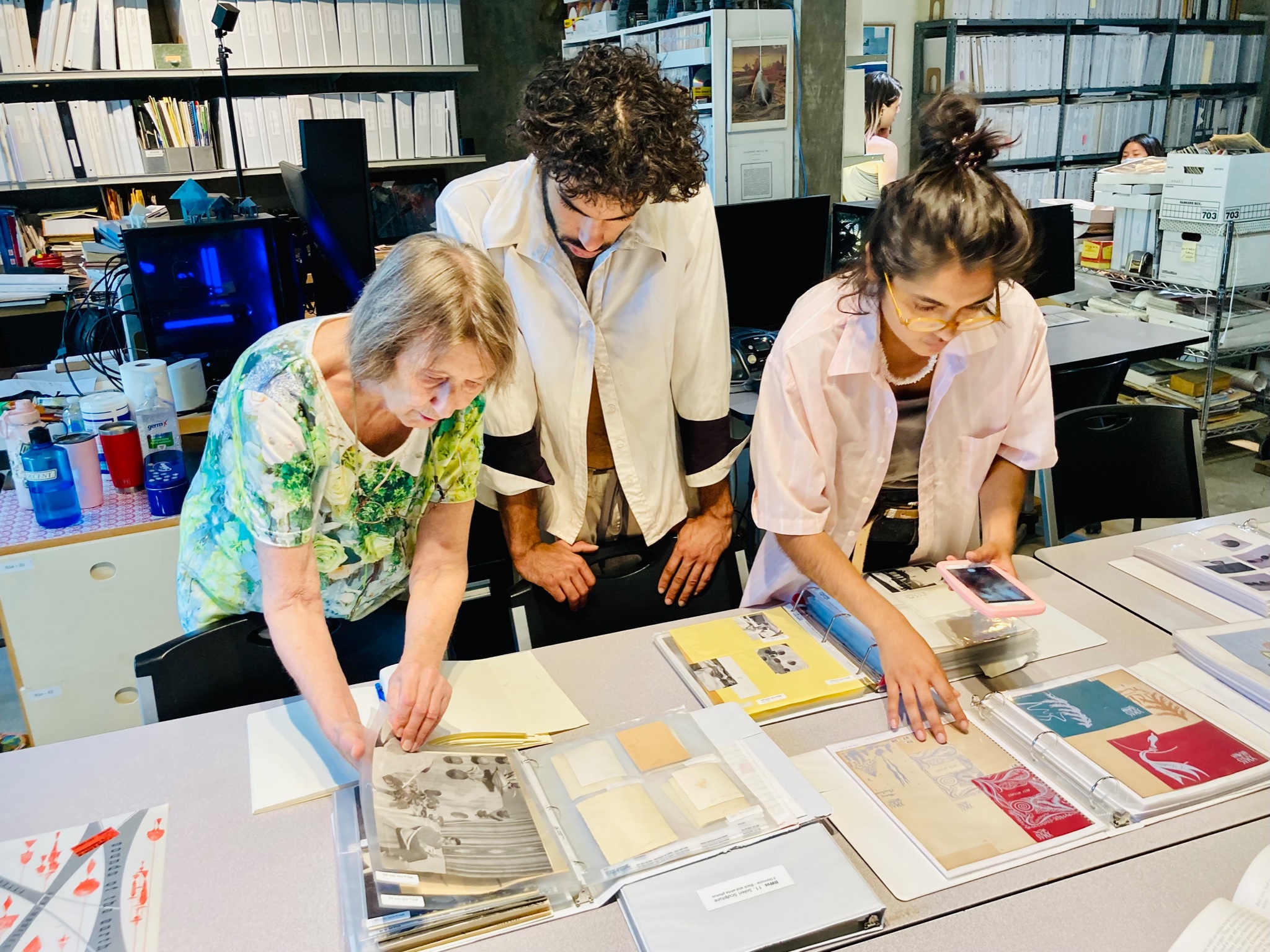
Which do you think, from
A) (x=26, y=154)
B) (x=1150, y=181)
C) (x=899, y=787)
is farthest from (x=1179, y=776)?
(x=26, y=154)

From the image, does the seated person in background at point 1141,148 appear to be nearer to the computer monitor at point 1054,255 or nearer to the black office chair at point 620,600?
the computer monitor at point 1054,255

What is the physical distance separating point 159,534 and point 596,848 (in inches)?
58.9

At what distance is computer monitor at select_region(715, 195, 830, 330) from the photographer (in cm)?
293

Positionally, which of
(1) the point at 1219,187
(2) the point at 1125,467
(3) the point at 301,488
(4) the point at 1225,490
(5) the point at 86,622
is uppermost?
(1) the point at 1219,187

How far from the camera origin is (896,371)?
60.0 inches

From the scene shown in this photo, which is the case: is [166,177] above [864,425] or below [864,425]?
above

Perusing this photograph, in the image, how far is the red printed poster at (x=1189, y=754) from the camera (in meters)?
1.10

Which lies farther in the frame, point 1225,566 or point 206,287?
point 206,287

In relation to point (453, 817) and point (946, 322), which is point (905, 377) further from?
point (453, 817)

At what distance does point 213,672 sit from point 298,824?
403mm

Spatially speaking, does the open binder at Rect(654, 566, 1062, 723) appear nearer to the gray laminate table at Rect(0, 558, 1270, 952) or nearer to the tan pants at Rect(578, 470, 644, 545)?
the gray laminate table at Rect(0, 558, 1270, 952)

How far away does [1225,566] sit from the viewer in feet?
5.21

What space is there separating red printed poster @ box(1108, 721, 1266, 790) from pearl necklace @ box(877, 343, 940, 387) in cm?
61

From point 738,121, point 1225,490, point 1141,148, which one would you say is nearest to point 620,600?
point 738,121
